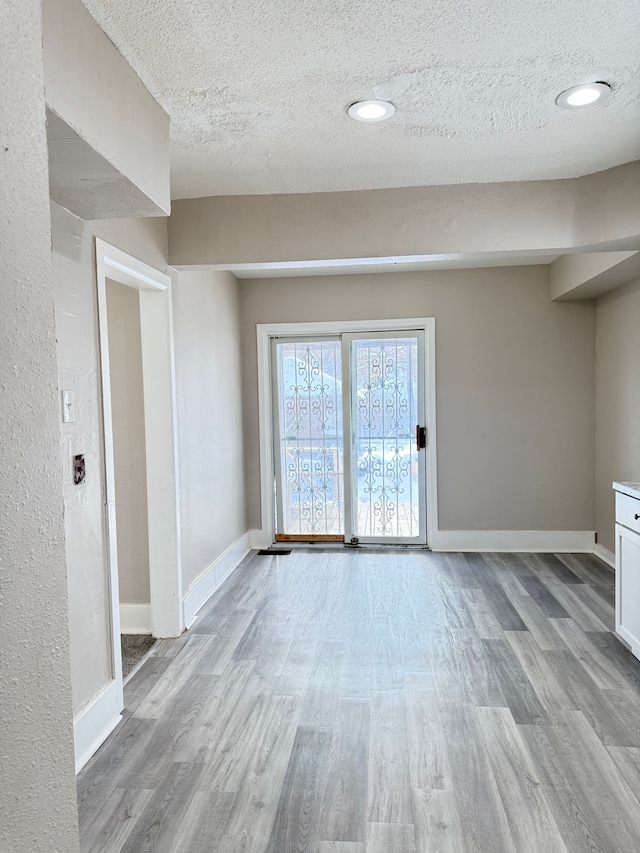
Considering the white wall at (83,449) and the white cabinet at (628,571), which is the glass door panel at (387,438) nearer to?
the white cabinet at (628,571)

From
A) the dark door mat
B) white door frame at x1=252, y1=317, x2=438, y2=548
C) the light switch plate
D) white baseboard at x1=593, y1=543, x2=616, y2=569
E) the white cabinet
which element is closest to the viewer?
the light switch plate

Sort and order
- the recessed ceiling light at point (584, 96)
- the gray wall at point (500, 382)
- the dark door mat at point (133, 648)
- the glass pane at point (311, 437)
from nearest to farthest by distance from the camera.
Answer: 1. the recessed ceiling light at point (584, 96)
2. the dark door mat at point (133, 648)
3. the gray wall at point (500, 382)
4. the glass pane at point (311, 437)

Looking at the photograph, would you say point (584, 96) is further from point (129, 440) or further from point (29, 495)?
point (129, 440)

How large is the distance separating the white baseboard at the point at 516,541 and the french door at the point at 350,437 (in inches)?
8.7

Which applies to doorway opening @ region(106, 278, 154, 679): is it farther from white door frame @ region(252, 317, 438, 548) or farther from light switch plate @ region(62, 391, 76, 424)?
white door frame @ region(252, 317, 438, 548)

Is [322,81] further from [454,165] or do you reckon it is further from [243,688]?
[243,688]

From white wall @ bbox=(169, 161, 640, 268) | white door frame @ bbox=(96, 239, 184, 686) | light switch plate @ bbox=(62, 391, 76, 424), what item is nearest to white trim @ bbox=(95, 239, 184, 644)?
white door frame @ bbox=(96, 239, 184, 686)

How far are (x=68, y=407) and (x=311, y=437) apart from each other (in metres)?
3.12

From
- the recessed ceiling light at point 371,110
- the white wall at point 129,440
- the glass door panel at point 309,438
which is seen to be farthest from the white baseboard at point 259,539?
the recessed ceiling light at point 371,110

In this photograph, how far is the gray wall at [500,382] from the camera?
4.81 meters

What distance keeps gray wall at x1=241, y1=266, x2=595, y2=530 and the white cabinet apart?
1875 mm

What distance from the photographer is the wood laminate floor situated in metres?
1.77

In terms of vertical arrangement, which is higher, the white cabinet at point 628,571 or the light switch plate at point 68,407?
the light switch plate at point 68,407

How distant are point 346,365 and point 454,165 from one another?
2.44 metres
